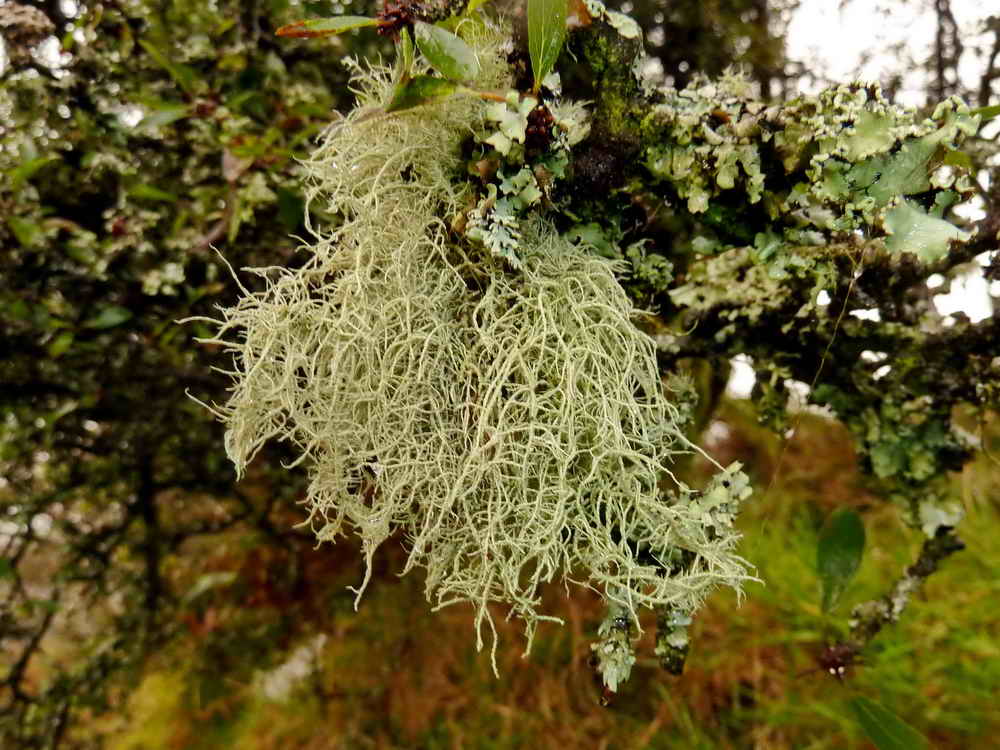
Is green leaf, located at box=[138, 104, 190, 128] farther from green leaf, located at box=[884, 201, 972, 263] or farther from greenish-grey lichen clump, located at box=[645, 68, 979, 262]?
green leaf, located at box=[884, 201, 972, 263]

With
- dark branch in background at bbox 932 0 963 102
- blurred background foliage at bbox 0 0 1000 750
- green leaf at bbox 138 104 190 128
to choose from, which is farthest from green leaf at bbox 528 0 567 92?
dark branch in background at bbox 932 0 963 102

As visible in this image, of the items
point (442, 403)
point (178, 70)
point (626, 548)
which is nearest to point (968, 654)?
point (626, 548)

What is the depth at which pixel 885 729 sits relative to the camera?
0.62 meters

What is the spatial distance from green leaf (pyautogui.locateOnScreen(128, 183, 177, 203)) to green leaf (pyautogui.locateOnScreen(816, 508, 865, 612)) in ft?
2.84

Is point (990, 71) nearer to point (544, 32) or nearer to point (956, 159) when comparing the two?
point (956, 159)

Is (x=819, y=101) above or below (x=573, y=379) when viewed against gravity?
above

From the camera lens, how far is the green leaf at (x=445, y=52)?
1.40ft

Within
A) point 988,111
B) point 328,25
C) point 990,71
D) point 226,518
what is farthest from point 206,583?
point 990,71

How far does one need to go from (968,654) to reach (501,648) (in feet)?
2.96

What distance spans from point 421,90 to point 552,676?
3.73 ft

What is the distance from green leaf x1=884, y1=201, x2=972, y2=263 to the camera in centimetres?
43

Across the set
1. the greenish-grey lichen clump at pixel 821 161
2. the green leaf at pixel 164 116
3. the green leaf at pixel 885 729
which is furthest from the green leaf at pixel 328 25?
the green leaf at pixel 885 729

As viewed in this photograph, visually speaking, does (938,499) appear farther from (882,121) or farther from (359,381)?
(359,381)

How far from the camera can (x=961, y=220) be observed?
667 mm
